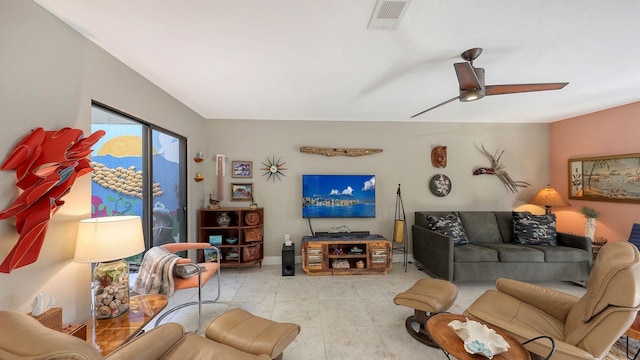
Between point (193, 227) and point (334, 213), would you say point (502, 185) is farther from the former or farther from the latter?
point (193, 227)

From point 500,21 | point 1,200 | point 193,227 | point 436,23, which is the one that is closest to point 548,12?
point 500,21

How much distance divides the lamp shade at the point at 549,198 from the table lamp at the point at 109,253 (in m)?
5.49

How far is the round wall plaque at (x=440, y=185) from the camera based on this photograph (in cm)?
440

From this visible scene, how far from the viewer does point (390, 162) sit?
174 inches

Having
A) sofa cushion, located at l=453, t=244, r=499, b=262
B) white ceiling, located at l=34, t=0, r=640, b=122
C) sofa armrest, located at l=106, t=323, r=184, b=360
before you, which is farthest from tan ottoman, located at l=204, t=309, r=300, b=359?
sofa cushion, located at l=453, t=244, r=499, b=262

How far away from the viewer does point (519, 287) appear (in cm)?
219

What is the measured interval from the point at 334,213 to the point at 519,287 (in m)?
2.61

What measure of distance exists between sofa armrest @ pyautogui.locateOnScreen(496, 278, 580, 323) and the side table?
2979 mm

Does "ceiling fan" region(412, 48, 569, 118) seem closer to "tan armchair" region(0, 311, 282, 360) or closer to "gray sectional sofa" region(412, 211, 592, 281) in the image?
"gray sectional sofa" region(412, 211, 592, 281)

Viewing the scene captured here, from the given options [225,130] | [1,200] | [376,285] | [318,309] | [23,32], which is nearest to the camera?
[1,200]

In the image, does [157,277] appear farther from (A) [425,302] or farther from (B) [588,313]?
(B) [588,313]

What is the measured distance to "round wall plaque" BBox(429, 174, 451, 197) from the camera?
4.40 m

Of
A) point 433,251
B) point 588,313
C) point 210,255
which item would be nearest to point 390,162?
point 433,251

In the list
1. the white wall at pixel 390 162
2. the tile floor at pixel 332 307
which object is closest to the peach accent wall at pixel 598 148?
the white wall at pixel 390 162
